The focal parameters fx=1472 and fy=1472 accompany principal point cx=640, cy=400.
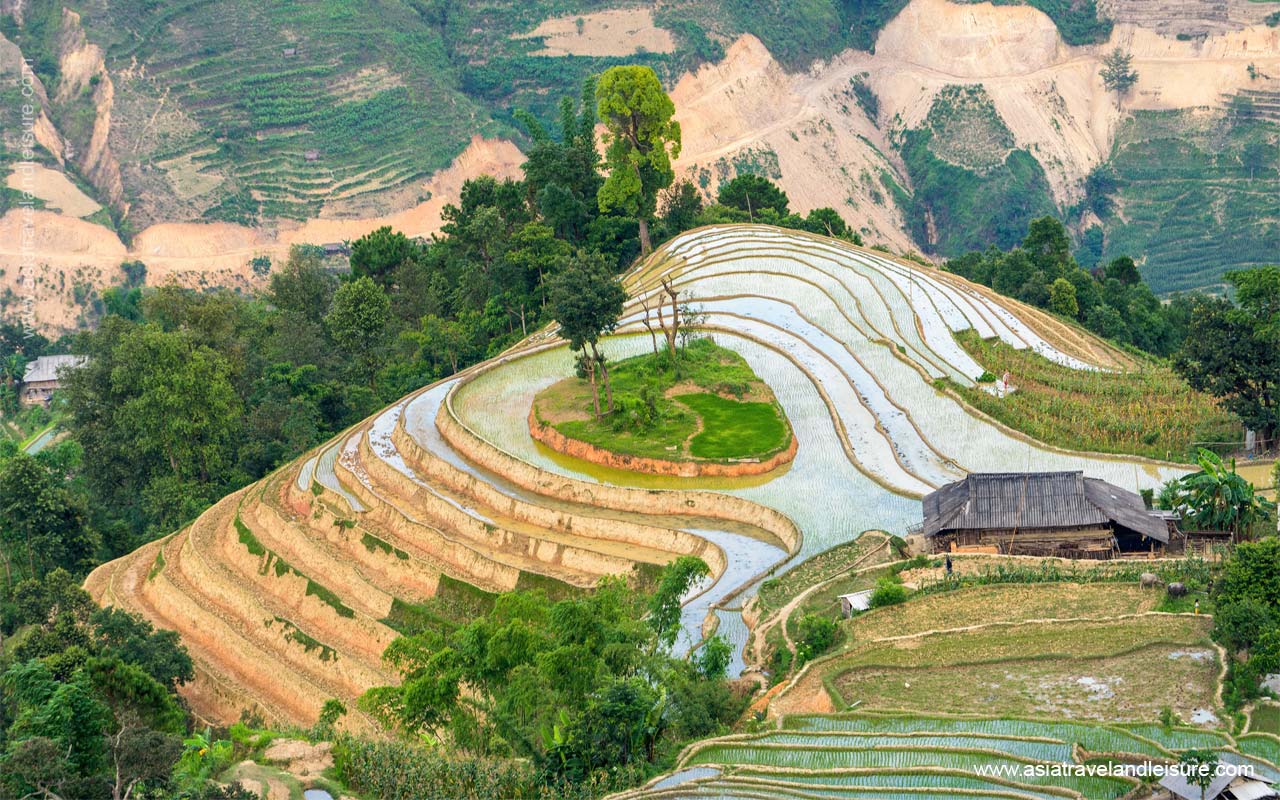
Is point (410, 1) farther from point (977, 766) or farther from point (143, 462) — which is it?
point (977, 766)

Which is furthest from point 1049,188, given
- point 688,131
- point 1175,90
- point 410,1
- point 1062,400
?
point 1062,400

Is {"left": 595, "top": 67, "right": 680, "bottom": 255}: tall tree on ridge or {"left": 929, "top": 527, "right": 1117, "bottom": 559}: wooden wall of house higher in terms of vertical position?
{"left": 595, "top": 67, "right": 680, "bottom": 255}: tall tree on ridge

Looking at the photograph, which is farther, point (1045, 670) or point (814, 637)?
point (814, 637)

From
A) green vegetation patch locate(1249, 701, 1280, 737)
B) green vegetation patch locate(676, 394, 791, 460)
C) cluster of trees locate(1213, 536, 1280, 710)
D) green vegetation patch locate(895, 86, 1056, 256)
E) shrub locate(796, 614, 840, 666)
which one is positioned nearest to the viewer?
green vegetation patch locate(1249, 701, 1280, 737)

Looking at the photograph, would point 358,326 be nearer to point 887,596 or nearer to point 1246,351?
point 887,596

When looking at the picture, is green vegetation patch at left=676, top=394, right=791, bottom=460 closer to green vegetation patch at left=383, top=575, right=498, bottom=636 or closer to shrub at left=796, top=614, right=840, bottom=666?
green vegetation patch at left=383, top=575, right=498, bottom=636

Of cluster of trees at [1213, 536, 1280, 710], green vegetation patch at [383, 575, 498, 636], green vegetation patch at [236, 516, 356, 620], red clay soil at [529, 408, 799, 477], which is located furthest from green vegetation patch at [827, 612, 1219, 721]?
green vegetation patch at [236, 516, 356, 620]

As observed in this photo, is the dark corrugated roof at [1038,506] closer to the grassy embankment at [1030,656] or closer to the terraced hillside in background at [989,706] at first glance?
the terraced hillside in background at [989,706]

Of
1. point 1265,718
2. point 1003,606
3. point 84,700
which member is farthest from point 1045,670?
point 84,700
